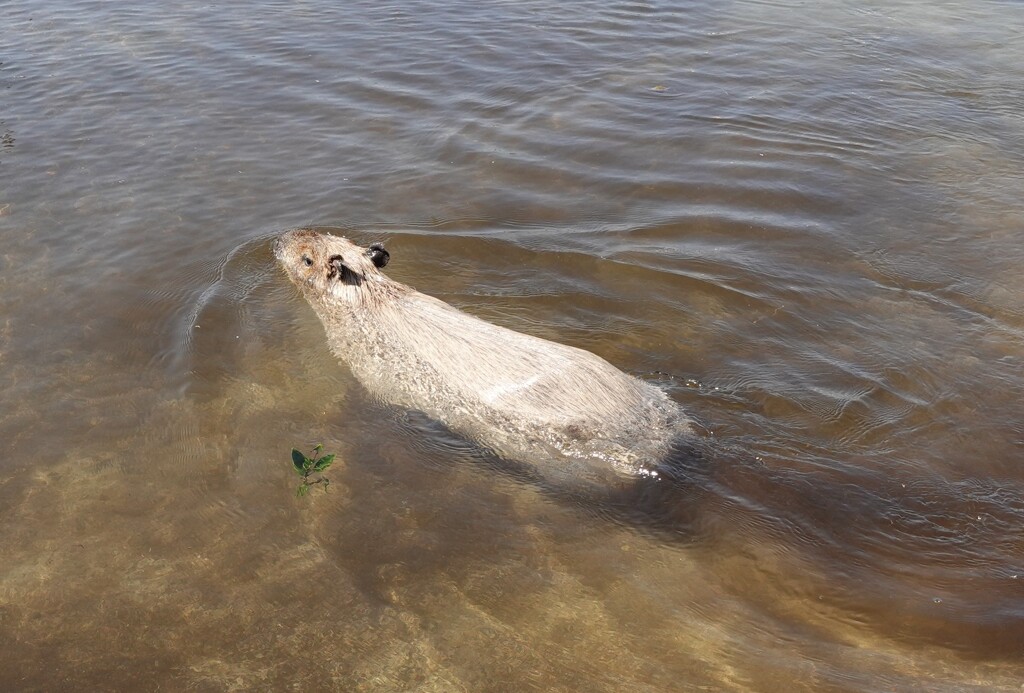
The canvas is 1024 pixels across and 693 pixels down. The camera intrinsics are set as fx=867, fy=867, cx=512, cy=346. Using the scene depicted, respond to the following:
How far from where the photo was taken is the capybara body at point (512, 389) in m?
5.45

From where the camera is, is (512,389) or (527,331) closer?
(512,389)

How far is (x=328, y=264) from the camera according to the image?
7047 mm

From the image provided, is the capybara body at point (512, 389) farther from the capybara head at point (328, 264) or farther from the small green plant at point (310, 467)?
the small green plant at point (310, 467)

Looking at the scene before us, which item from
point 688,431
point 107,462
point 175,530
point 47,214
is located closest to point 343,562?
point 175,530

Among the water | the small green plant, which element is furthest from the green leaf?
the water

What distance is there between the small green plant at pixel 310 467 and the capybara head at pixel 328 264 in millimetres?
1668

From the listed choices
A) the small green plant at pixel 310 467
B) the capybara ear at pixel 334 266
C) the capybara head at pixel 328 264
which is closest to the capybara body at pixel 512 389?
the capybara head at pixel 328 264

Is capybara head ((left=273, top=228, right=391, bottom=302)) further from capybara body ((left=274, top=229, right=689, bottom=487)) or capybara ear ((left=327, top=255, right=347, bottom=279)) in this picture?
capybara body ((left=274, top=229, right=689, bottom=487))

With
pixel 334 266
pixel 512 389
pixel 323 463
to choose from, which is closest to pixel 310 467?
pixel 323 463

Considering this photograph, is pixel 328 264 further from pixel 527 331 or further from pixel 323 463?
pixel 323 463

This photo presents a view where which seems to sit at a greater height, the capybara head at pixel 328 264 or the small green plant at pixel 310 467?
the capybara head at pixel 328 264

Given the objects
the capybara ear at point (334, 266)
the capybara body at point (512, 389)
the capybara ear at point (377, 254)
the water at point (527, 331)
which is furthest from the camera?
the capybara ear at point (377, 254)

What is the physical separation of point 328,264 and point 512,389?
2313 mm

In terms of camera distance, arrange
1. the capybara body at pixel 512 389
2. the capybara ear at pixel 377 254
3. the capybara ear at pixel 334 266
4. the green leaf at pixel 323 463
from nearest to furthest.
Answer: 1. the green leaf at pixel 323 463
2. the capybara body at pixel 512 389
3. the capybara ear at pixel 334 266
4. the capybara ear at pixel 377 254
